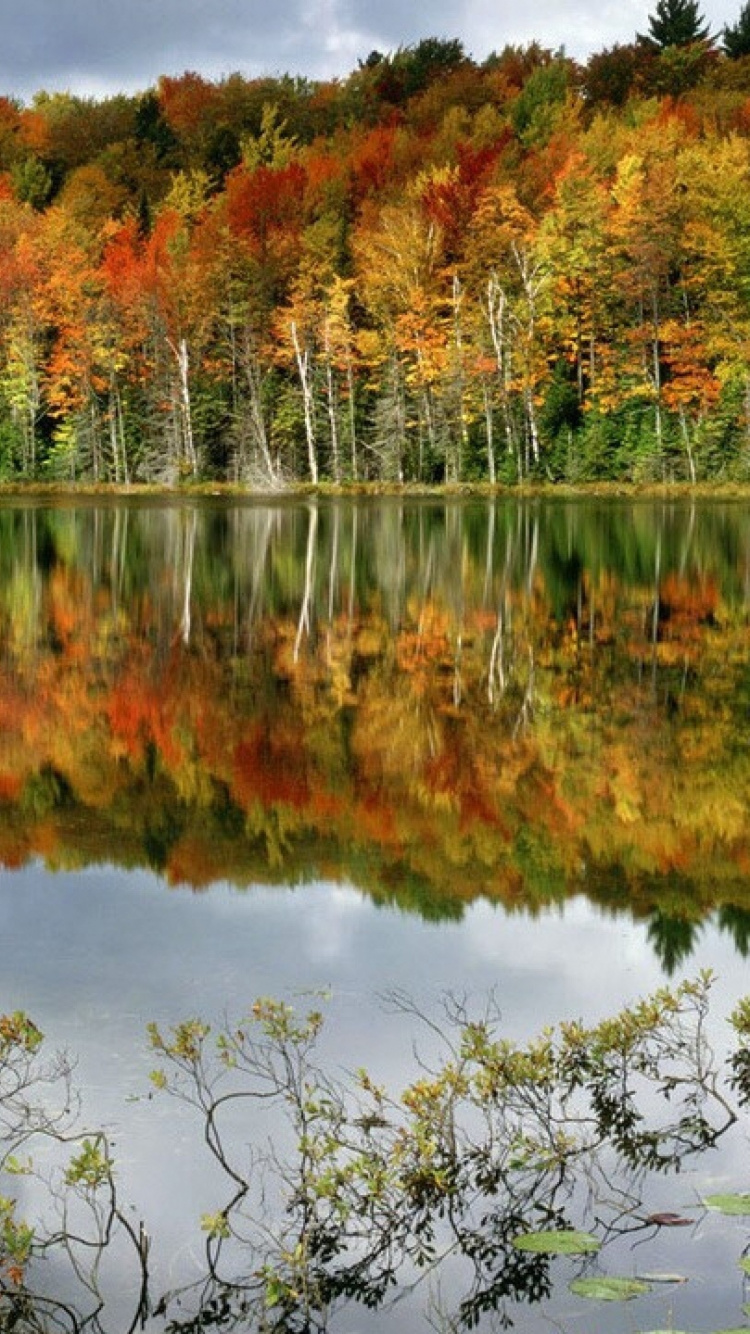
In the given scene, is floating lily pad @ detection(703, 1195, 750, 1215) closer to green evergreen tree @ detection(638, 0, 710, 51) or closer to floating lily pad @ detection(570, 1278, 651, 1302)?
floating lily pad @ detection(570, 1278, 651, 1302)

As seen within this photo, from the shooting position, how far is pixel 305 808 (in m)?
10.5

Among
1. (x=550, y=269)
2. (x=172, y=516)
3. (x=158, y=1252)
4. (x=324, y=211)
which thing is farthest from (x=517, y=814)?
(x=324, y=211)

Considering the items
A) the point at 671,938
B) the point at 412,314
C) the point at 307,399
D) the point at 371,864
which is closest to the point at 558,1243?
the point at 671,938

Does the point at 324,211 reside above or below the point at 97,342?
above

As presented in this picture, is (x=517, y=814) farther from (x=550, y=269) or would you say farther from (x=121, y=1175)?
(x=550, y=269)

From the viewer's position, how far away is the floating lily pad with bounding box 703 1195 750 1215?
5000 millimetres

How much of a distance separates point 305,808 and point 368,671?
6.11 metres

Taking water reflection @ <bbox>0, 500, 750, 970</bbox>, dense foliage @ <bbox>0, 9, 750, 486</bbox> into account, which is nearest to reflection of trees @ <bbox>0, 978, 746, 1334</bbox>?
water reflection @ <bbox>0, 500, 750, 970</bbox>

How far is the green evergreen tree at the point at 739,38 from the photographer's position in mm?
104250

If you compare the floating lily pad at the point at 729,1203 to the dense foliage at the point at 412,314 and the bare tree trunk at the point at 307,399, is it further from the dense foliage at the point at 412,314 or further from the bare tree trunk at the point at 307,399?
the bare tree trunk at the point at 307,399

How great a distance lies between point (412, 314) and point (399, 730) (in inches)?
2075

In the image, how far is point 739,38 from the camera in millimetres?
104500

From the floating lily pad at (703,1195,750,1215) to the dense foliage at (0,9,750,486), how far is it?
53588 millimetres

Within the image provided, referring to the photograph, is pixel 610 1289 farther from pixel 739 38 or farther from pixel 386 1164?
pixel 739 38
